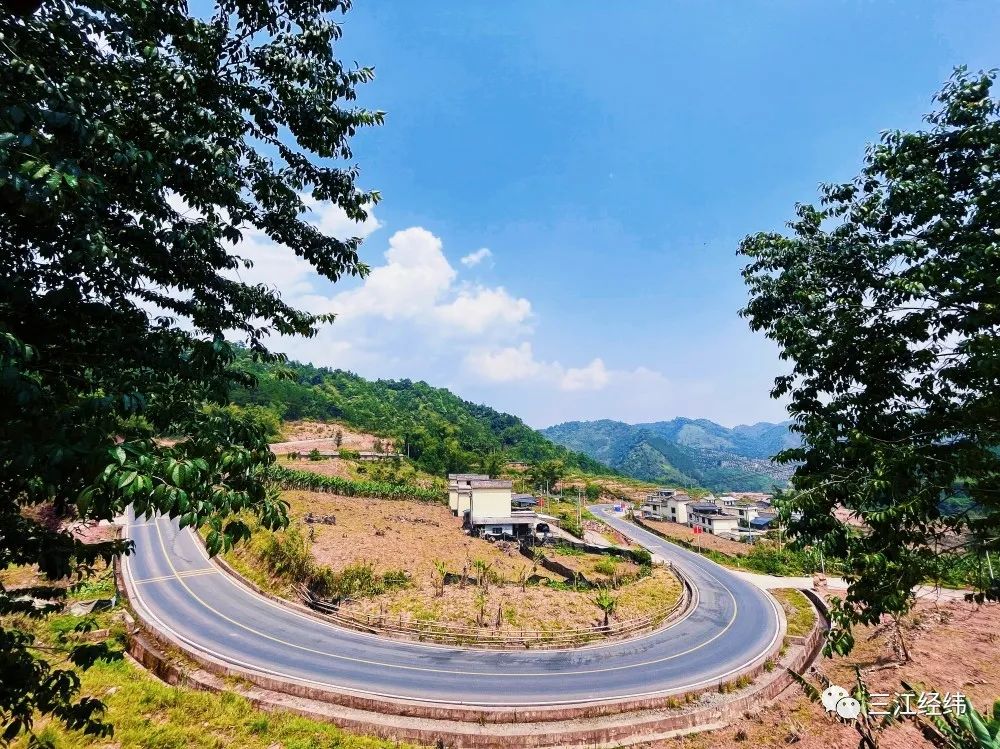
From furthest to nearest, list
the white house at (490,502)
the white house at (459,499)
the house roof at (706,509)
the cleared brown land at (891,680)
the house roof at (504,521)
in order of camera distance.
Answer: the house roof at (706,509)
the white house at (459,499)
the white house at (490,502)
the house roof at (504,521)
the cleared brown land at (891,680)

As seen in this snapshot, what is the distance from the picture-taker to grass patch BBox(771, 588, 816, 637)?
30.6 meters

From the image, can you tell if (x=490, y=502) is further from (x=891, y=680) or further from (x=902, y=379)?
(x=902, y=379)

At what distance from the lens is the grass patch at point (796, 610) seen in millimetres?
30641

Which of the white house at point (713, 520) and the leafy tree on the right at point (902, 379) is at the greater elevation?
the leafy tree on the right at point (902, 379)

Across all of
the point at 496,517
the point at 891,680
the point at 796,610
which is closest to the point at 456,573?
the point at 496,517

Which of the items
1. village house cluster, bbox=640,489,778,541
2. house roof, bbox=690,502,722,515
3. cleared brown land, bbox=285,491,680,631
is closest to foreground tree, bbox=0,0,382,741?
cleared brown land, bbox=285,491,680,631

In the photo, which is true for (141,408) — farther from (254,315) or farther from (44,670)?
(44,670)

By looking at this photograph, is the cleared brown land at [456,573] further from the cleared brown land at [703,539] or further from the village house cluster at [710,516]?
the village house cluster at [710,516]

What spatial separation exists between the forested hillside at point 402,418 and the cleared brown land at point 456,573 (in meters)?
26.3

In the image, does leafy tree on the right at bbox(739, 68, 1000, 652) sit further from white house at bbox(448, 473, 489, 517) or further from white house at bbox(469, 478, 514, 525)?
white house at bbox(448, 473, 489, 517)

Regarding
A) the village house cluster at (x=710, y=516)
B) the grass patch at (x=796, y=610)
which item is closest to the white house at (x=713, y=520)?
the village house cluster at (x=710, y=516)

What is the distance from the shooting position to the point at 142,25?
480cm

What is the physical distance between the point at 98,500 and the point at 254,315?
4.22 meters

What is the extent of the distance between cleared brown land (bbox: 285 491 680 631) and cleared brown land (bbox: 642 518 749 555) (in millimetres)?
23055
